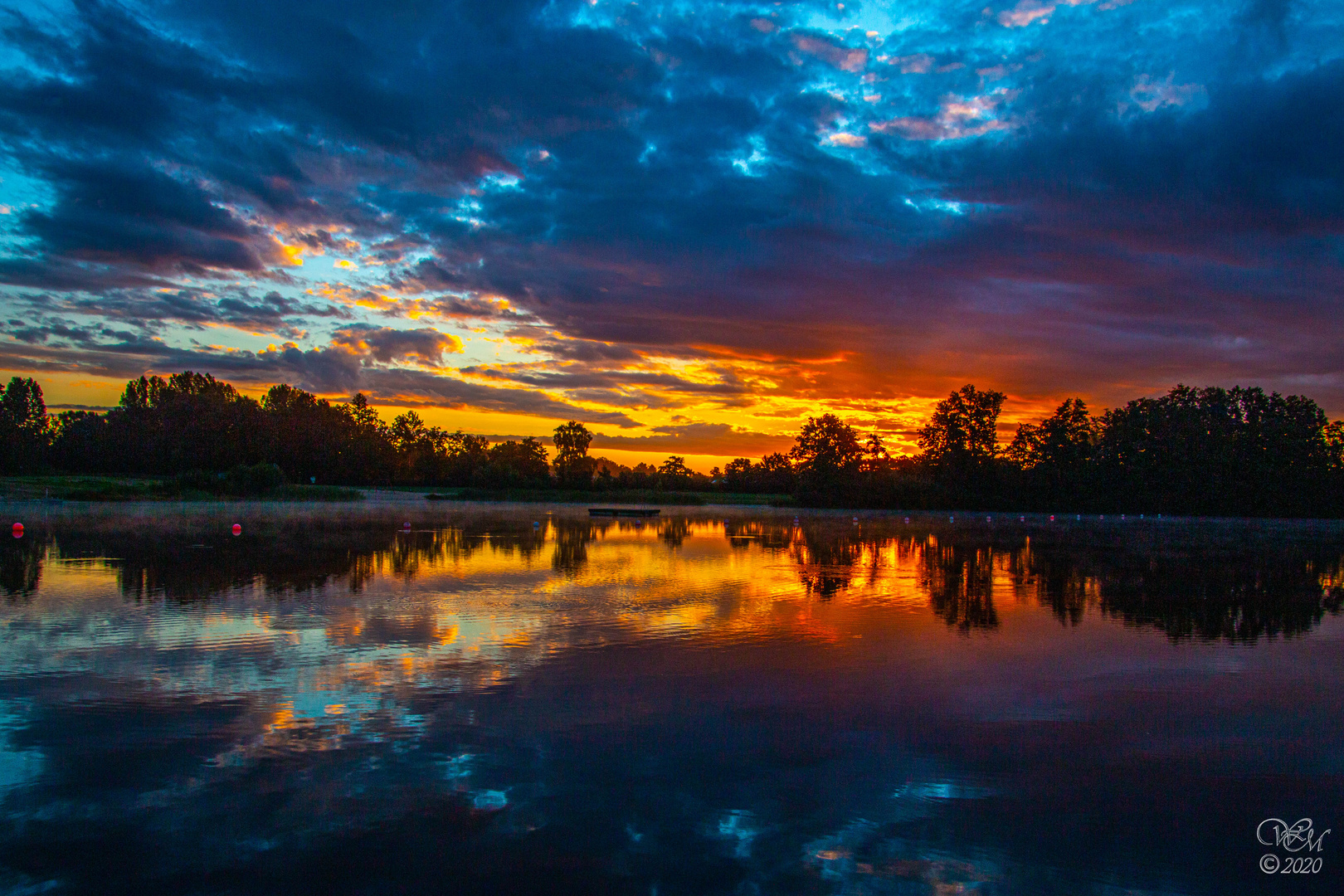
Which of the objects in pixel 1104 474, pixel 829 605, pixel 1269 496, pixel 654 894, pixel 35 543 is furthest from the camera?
pixel 1104 474

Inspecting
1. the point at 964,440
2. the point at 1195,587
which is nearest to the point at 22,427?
the point at 964,440

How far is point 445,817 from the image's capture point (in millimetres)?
5566

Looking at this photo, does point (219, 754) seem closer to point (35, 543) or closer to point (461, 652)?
point (461, 652)

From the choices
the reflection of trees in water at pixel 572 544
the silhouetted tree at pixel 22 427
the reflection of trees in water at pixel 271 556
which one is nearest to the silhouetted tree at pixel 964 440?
the reflection of trees in water at pixel 572 544

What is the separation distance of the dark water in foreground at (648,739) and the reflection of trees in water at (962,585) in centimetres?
29

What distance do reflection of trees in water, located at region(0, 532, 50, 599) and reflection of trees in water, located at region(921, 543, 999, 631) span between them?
17.3m

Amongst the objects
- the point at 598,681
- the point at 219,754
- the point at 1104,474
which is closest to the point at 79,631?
the point at 219,754

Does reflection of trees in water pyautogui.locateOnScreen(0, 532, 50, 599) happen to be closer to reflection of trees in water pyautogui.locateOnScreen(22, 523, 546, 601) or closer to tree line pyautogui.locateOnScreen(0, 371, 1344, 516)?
reflection of trees in water pyautogui.locateOnScreen(22, 523, 546, 601)

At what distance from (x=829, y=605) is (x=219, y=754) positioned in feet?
36.9

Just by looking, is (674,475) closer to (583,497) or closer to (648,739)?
(583,497)

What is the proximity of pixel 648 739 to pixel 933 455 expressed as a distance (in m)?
84.9

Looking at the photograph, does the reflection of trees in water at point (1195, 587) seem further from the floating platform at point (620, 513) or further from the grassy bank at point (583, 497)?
the grassy bank at point (583, 497)
